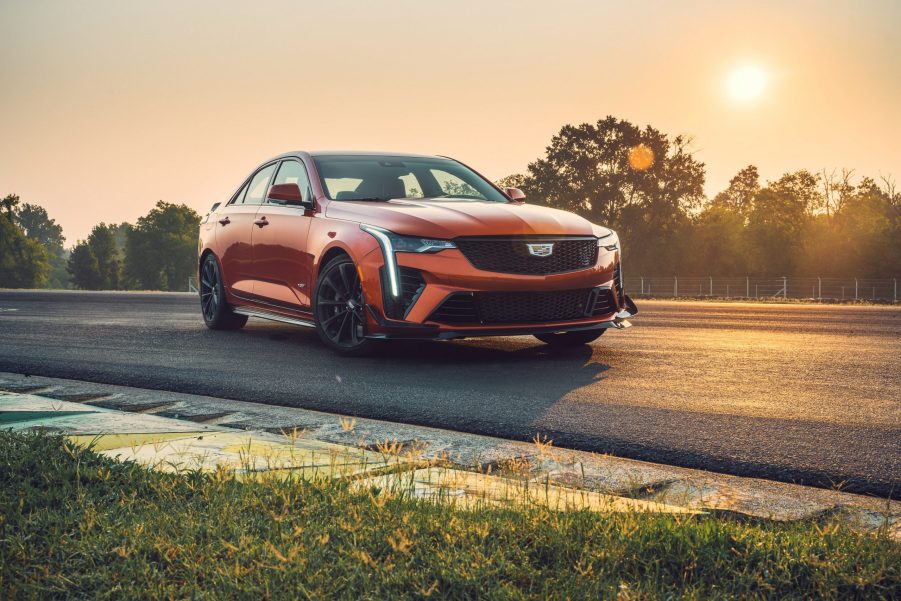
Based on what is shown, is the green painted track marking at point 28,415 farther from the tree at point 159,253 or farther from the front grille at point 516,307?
the tree at point 159,253

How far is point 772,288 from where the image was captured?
47.4 m

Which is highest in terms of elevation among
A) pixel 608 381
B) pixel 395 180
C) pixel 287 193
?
pixel 395 180

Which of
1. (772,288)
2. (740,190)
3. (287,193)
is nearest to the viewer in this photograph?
(287,193)

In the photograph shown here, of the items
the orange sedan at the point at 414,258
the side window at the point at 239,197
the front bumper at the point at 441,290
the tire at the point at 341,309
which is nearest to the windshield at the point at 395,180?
the orange sedan at the point at 414,258

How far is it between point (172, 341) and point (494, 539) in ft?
25.2

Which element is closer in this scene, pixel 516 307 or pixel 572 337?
pixel 516 307

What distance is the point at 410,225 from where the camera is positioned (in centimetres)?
751

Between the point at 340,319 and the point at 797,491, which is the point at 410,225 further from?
the point at 797,491

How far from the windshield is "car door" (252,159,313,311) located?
0.28 metres

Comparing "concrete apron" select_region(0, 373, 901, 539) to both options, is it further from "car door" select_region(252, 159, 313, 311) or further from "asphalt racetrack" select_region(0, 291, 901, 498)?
"car door" select_region(252, 159, 313, 311)

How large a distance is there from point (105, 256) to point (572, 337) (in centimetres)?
13101

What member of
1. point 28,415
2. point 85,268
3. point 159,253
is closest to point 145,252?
point 159,253

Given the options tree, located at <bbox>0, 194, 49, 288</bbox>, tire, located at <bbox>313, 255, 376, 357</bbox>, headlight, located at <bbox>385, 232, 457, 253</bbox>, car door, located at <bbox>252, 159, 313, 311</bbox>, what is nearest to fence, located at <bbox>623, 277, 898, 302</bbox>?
car door, located at <bbox>252, 159, 313, 311</bbox>

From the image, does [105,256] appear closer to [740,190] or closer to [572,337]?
[740,190]
